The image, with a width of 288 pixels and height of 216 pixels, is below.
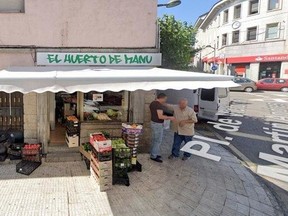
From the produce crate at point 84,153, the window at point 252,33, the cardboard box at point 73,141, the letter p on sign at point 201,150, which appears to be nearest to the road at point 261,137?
the letter p on sign at point 201,150

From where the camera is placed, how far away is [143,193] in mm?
6203

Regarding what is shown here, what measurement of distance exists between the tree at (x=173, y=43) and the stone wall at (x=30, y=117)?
9733mm

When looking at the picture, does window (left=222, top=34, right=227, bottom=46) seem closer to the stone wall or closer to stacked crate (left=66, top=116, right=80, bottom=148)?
stacked crate (left=66, top=116, right=80, bottom=148)

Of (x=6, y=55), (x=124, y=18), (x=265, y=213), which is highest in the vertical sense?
(x=124, y=18)

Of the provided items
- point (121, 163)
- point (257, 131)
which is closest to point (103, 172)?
point (121, 163)

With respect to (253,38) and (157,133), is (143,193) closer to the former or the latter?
(157,133)

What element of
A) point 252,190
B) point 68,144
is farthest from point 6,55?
point 252,190

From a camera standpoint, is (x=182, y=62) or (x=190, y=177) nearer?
(x=190, y=177)

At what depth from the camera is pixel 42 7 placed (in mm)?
7734

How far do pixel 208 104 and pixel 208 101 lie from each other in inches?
5.7

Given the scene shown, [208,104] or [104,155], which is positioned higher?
[208,104]

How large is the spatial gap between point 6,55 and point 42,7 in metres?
1.65

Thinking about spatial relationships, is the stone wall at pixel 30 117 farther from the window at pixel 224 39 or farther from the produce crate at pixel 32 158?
the window at pixel 224 39

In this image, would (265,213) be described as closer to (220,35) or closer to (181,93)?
(181,93)
